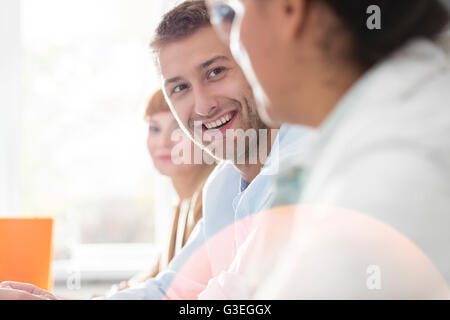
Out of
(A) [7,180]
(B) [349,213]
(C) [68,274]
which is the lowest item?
(C) [68,274]

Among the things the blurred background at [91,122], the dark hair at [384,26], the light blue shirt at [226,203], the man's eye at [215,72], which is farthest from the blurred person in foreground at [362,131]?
the blurred background at [91,122]

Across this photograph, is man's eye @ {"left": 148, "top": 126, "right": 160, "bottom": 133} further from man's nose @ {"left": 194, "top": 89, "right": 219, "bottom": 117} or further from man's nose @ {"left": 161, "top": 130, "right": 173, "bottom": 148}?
man's nose @ {"left": 194, "top": 89, "right": 219, "bottom": 117}

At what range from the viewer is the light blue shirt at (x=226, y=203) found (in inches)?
31.1

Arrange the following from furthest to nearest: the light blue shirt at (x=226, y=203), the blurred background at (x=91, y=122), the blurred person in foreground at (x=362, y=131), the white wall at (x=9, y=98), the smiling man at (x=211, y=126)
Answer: the blurred background at (x=91, y=122) → the white wall at (x=9, y=98) → the smiling man at (x=211, y=126) → the light blue shirt at (x=226, y=203) → the blurred person in foreground at (x=362, y=131)

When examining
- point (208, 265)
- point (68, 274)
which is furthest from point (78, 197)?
point (208, 265)

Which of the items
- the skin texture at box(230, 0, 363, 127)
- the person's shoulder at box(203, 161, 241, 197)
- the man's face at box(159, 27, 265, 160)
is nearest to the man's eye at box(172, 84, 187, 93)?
the man's face at box(159, 27, 265, 160)

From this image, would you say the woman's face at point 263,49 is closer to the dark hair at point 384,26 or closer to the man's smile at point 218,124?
the dark hair at point 384,26

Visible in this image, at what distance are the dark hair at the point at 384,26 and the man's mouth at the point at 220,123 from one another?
469 mm

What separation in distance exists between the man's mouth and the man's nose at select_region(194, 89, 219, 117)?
0.02 metres

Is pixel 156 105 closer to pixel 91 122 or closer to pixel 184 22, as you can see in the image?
pixel 184 22

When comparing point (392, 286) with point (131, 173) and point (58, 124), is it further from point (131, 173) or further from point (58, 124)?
point (58, 124)

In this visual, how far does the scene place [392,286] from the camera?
0.44m

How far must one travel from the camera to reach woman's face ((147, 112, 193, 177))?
126cm
